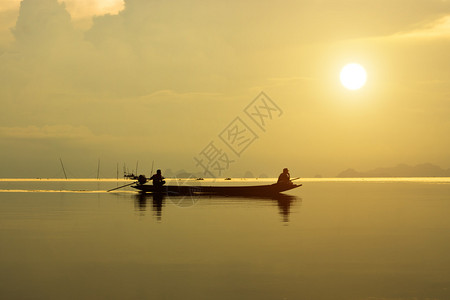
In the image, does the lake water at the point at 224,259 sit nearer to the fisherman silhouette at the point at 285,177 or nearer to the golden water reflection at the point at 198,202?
the golden water reflection at the point at 198,202

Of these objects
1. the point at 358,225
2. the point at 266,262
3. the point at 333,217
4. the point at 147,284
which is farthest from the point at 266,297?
the point at 333,217

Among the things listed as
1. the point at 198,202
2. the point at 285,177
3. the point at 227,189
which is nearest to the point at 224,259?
the point at 198,202

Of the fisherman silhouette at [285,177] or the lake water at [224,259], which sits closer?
the lake water at [224,259]

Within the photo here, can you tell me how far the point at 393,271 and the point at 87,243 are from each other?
1220cm

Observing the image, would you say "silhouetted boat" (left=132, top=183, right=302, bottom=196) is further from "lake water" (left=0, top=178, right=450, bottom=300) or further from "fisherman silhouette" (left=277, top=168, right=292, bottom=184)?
"lake water" (left=0, top=178, right=450, bottom=300)

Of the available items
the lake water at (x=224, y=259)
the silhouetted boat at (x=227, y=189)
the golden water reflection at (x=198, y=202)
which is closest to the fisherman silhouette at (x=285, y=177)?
the silhouetted boat at (x=227, y=189)

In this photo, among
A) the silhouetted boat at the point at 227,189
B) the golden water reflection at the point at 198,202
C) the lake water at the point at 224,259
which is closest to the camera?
the lake water at the point at 224,259

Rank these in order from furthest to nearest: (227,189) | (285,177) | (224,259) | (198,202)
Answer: (227,189) → (285,177) → (198,202) → (224,259)

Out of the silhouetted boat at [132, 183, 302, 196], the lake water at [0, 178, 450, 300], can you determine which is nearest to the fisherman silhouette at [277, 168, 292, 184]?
the silhouetted boat at [132, 183, 302, 196]

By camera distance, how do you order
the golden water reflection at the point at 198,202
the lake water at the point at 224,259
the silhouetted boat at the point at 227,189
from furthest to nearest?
the silhouetted boat at the point at 227,189 < the golden water reflection at the point at 198,202 < the lake water at the point at 224,259

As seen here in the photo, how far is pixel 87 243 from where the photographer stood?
72.2ft

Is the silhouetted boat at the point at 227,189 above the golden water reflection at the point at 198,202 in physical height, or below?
above

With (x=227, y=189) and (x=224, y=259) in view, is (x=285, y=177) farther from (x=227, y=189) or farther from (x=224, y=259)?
(x=224, y=259)

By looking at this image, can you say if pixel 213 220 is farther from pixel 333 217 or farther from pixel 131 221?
pixel 333 217
